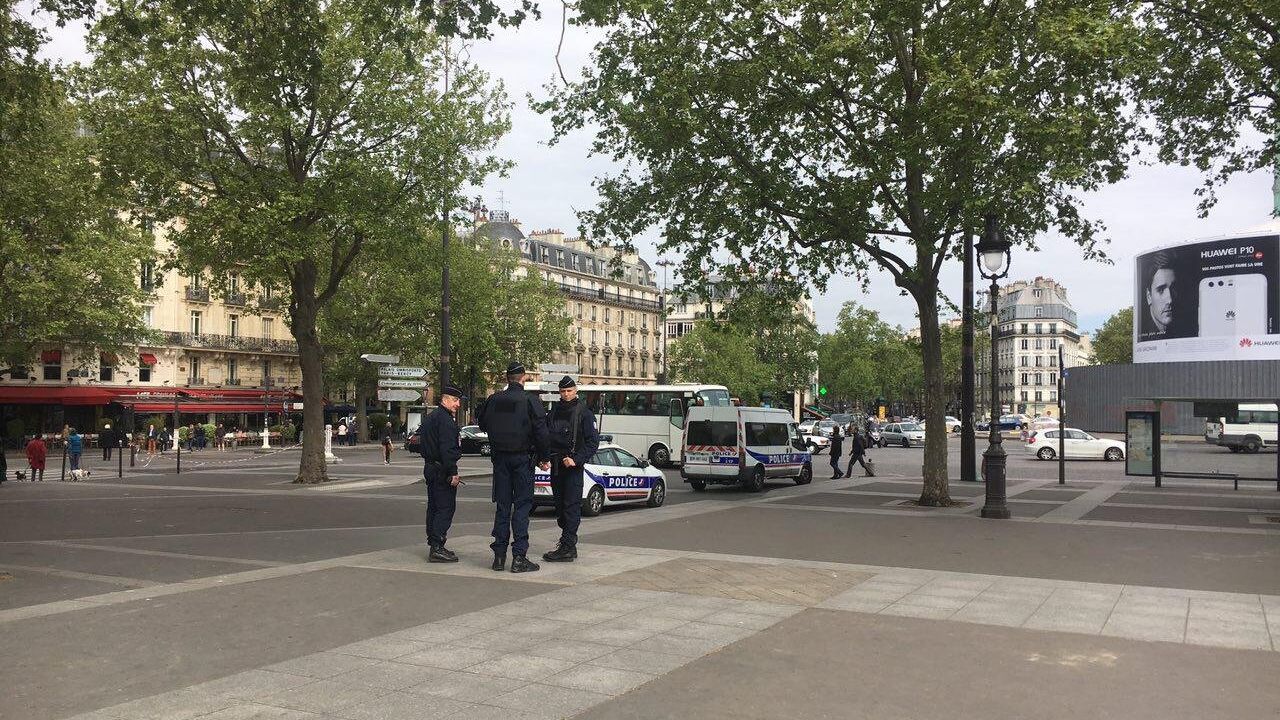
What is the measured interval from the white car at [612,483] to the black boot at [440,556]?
235 inches

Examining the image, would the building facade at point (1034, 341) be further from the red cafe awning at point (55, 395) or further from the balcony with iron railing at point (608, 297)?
the red cafe awning at point (55, 395)

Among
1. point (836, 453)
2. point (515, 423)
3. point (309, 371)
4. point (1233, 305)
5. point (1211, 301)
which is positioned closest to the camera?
point (515, 423)

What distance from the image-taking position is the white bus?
1315 inches

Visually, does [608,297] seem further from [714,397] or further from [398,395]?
[398,395]

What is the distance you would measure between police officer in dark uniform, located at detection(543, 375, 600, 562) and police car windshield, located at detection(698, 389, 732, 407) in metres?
22.7

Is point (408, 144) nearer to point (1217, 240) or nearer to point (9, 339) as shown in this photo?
point (9, 339)

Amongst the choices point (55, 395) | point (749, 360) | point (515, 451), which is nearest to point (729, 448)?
point (515, 451)

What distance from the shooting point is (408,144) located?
23922 millimetres

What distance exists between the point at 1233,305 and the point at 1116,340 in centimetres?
6578

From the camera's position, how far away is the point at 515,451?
9.49 metres

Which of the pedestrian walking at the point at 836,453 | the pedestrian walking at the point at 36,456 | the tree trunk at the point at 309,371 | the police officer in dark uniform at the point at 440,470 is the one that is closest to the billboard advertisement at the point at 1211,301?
the pedestrian walking at the point at 836,453

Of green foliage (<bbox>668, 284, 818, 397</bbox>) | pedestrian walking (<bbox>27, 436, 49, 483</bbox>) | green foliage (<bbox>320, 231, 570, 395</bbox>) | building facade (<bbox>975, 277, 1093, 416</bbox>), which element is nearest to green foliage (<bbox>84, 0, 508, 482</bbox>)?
pedestrian walking (<bbox>27, 436, 49, 483</bbox>)

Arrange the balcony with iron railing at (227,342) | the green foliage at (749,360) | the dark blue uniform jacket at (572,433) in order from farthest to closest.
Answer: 1. the green foliage at (749,360)
2. the balcony with iron railing at (227,342)
3. the dark blue uniform jacket at (572,433)

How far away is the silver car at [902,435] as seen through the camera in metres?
52.2
